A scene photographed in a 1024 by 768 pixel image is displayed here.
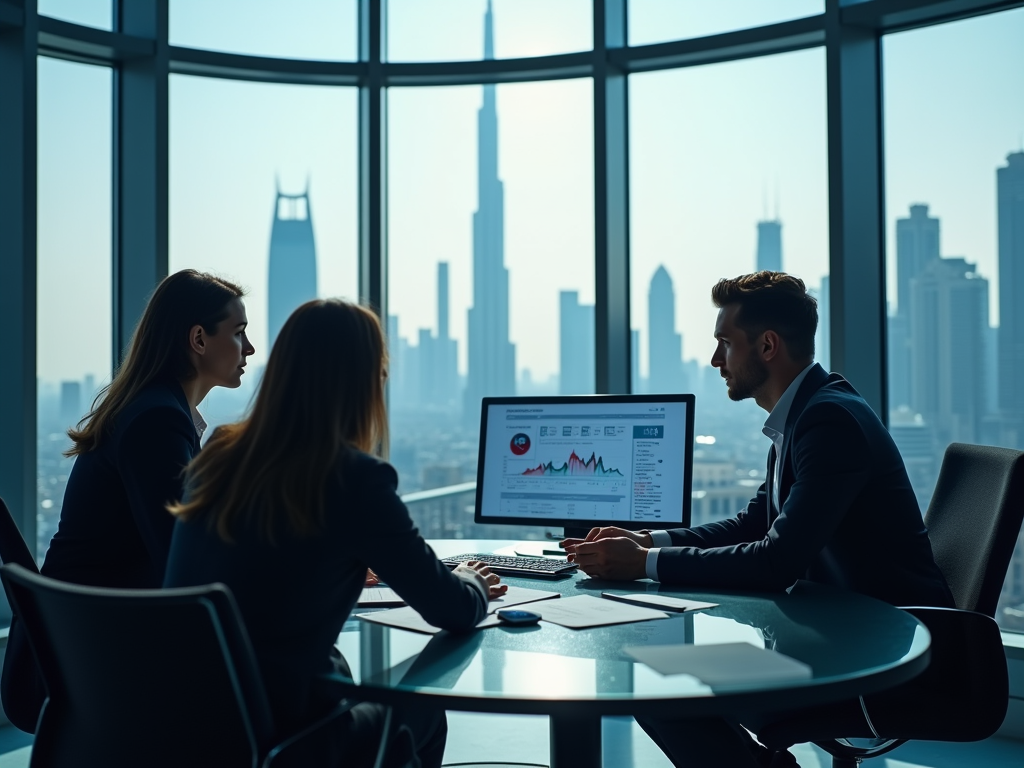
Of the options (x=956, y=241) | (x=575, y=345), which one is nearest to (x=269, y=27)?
(x=575, y=345)

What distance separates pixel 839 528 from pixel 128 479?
1.54 meters

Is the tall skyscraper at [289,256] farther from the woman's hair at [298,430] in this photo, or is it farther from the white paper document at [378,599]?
the woman's hair at [298,430]

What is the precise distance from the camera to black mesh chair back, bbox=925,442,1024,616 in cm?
200

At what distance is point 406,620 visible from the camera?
1.79 m

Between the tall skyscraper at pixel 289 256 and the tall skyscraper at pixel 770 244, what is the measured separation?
1.84 meters

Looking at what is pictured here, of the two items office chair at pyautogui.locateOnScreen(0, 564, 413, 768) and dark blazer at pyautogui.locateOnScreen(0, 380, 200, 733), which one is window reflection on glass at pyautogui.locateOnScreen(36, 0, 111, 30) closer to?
dark blazer at pyautogui.locateOnScreen(0, 380, 200, 733)

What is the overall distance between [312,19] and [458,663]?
3.28 meters

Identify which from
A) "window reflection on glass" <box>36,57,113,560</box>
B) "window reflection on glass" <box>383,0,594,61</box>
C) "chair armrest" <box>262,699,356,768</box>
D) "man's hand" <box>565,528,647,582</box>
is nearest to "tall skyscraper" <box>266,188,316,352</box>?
"window reflection on glass" <box>36,57,113,560</box>

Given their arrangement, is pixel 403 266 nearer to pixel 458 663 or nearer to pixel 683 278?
pixel 683 278

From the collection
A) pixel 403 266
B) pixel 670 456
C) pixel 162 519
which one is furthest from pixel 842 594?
pixel 403 266

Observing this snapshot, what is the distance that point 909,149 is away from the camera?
3.56 metres

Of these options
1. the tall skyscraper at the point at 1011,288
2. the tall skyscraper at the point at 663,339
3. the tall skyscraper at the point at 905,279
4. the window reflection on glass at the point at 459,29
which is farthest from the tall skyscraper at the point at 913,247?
the window reflection on glass at the point at 459,29

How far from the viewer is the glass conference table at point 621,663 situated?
1311 mm

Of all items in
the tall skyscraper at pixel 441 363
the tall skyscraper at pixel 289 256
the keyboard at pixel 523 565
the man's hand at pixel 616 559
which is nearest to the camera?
the man's hand at pixel 616 559
